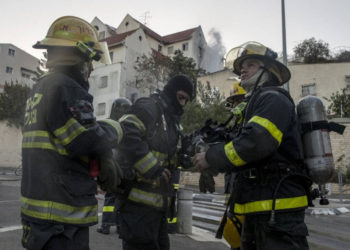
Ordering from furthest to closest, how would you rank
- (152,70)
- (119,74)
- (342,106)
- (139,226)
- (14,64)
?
(14,64) < (119,74) < (152,70) < (342,106) < (139,226)

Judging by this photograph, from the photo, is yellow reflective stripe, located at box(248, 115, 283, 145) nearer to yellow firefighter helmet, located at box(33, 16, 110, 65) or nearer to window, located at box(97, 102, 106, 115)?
yellow firefighter helmet, located at box(33, 16, 110, 65)

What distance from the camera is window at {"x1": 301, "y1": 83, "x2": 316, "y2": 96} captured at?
2770 centimetres

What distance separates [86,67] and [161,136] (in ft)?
3.32

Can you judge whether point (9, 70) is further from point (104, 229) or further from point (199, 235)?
point (199, 235)

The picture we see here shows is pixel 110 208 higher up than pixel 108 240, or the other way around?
pixel 110 208

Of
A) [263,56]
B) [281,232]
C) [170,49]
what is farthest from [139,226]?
[170,49]

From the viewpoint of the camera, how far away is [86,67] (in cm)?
241

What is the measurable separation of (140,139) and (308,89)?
27.7 m

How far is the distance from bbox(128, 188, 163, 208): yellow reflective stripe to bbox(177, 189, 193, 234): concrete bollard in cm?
291

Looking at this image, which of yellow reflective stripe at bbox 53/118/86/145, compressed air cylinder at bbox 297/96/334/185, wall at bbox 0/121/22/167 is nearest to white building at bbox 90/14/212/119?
wall at bbox 0/121/22/167

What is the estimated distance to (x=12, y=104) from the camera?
31766 mm

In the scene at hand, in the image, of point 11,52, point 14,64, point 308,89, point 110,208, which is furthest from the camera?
point 14,64

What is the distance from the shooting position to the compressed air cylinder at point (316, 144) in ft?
8.25

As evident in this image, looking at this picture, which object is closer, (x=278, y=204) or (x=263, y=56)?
(x=278, y=204)
